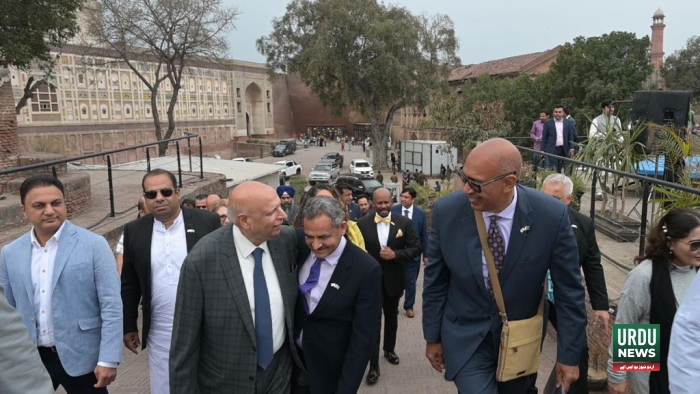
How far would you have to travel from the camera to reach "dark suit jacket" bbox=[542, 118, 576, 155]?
882 cm

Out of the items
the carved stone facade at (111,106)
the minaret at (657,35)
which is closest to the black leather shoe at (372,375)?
the carved stone facade at (111,106)

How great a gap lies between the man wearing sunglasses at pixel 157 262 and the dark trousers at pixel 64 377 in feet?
1.21

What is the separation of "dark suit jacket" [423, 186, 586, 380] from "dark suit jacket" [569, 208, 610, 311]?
0.80 m

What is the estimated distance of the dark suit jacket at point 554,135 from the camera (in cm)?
882

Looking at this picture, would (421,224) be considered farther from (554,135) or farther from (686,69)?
(686,69)

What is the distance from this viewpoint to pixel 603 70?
33594 mm

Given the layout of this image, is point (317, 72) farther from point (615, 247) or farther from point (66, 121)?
point (615, 247)

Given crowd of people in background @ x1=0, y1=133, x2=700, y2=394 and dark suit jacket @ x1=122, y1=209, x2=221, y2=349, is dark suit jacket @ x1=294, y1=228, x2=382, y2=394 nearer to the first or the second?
crowd of people in background @ x1=0, y1=133, x2=700, y2=394

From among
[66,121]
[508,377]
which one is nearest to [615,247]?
[508,377]

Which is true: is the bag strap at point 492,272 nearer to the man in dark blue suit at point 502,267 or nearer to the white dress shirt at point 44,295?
the man in dark blue suit at point 502,267

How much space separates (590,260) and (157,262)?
9.12ft

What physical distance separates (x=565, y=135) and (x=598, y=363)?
Result: 215 inches

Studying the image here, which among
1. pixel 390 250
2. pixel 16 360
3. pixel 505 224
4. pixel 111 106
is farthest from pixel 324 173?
pixel 16 360

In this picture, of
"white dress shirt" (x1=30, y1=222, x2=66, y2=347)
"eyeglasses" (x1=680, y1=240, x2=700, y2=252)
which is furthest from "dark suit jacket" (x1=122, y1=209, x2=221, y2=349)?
"eyeglasses" (x1=680, y1=240, x2=700, y2=252)
